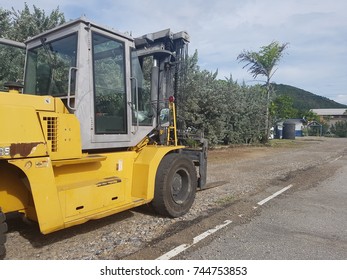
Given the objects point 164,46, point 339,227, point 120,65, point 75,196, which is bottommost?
point 339,227

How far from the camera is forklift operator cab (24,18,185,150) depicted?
4254 mm

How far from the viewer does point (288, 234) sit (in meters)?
4.71

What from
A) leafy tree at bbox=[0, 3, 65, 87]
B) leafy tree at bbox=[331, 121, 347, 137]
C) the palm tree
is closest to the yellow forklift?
leafy tree at bbox=[0, 3, 65, 87]

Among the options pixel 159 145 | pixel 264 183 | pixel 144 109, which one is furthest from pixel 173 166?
pixel 264 183

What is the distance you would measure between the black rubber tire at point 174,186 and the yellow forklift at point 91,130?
2 centimetres

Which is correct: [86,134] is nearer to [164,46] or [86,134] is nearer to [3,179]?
[3,179]

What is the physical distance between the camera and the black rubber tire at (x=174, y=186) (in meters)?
5.09

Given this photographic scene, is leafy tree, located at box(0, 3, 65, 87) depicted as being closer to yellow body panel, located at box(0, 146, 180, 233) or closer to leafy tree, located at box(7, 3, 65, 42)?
leafy tree, located at box(7, 3, 65, 42)

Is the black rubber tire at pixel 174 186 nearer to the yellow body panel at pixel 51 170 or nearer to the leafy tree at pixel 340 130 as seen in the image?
the yellow body panel at pixel 51 170

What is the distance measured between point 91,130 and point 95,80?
741mm

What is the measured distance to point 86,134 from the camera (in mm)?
4297

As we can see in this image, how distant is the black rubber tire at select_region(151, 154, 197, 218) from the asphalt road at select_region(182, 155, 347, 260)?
0.97 metres

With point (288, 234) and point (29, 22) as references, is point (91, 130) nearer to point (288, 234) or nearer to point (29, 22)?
point (288, 234)

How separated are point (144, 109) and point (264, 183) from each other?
5165mm
